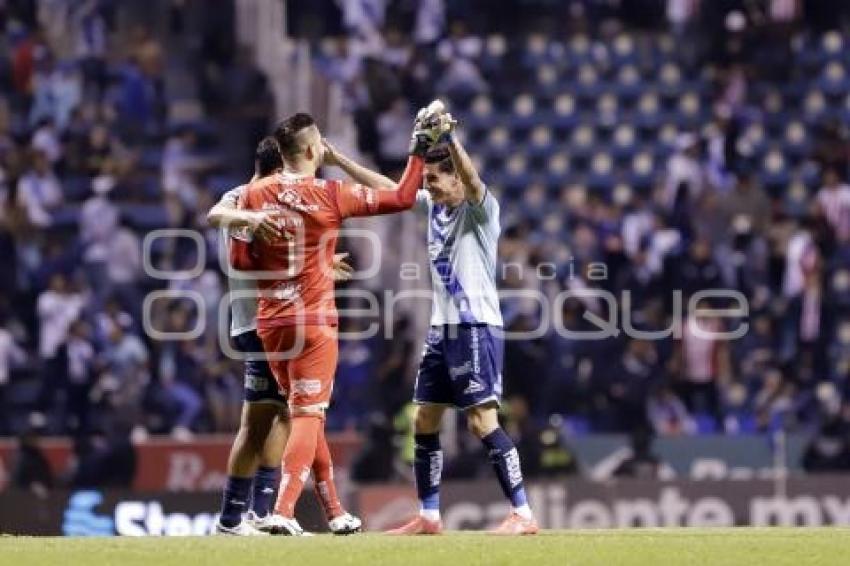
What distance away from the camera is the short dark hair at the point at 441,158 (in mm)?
12023

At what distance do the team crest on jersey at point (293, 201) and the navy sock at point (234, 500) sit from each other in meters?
1.91

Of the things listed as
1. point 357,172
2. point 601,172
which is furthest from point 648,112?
point 357,172

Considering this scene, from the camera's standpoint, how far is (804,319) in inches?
918

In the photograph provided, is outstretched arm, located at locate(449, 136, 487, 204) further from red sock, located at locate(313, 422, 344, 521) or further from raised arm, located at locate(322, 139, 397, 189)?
red sock, located at locate(313, 422, 344, 521)

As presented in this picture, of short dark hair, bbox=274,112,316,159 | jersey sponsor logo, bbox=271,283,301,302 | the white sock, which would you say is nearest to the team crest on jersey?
short dark hair, bbox=274,112,316,159

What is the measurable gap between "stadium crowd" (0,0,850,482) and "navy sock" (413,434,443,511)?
8.27 meters

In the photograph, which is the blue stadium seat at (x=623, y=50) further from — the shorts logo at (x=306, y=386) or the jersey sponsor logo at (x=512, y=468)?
the shorts logo at (x=306, y=386)

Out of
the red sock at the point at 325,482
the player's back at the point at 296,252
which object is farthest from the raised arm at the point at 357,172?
the red sock at the point at 325,482

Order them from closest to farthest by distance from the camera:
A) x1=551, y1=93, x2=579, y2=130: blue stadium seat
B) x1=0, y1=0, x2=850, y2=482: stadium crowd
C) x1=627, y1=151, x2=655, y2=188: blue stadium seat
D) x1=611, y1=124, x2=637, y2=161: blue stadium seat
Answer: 1. x1=0, y1=0, x2=850, y2=482: stadium crowd
2. x1=627, y1=151, x2=655, y2=188: blue stadium seat
3. x1=611, y1=124, x2=637, y2=161: blue stadium seat
4. x1=551, y1=93, x2=579, y2=130: blue stadium seat

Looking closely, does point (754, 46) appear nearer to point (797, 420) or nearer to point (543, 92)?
point (543, 92)

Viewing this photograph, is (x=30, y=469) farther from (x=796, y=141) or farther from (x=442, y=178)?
(x=796, y=141)

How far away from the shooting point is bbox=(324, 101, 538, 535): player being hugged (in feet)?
39.6

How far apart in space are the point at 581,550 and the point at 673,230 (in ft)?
43.8

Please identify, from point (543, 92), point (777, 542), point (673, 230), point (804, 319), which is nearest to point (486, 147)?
point (543, 92)
